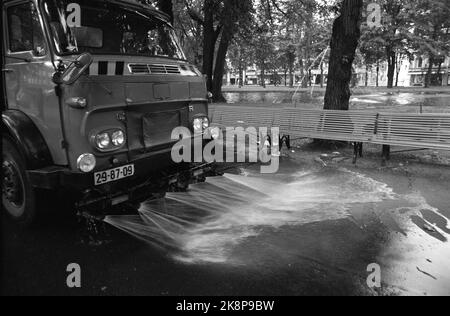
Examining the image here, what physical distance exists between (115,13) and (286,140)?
5673mm

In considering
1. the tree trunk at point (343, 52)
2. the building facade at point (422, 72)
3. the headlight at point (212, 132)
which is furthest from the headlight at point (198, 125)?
the building facade at point (422, 72)

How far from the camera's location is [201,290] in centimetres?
344

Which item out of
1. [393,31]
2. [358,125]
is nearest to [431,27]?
[393,31]

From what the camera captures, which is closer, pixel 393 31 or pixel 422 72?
pixel 393 31

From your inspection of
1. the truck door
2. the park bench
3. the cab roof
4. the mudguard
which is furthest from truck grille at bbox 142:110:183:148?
the park bench

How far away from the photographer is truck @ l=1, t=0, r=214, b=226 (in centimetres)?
416

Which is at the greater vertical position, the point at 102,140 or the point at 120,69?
the point at 120,69

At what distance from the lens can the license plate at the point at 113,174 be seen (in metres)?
4.24

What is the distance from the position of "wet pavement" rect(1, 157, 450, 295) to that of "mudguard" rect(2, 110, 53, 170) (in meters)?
0.91

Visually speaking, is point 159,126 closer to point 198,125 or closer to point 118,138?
point 118,138

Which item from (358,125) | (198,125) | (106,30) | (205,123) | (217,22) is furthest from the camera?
(217,22)

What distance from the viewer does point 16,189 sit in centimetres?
471

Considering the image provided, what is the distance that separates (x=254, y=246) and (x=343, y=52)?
624cm

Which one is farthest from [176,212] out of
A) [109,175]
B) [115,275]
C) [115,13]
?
[115,13]
